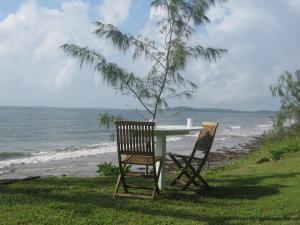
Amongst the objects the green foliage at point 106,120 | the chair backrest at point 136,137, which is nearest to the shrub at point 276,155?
the green foliage at point 106,120

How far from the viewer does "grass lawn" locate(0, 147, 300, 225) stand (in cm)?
584

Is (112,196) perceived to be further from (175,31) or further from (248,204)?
(175,31)

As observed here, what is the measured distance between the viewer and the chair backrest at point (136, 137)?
268 inches

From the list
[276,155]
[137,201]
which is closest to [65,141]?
[276,155]

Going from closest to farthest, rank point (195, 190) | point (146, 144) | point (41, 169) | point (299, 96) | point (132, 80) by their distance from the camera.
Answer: point (146, 144)
point (195, 190)
point (132, 80)
point (41, 169)
point (299, 96)

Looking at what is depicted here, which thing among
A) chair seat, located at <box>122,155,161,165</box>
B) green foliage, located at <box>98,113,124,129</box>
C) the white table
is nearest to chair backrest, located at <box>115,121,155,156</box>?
chair seat, located at <box>122,155,161,165</box>

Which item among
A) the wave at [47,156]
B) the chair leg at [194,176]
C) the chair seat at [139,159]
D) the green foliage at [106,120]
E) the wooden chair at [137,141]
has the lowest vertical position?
the wave at [47,156]

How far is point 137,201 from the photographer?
689 cm

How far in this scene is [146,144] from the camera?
22.5 feet

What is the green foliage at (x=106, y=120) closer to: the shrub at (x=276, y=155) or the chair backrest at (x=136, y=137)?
the chair backrest at (x=136, y=137)

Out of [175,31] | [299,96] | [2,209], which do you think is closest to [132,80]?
[175,31]

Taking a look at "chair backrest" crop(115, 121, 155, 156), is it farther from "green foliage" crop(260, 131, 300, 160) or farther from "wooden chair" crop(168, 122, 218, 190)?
"green foliage" crop(260, 131, 300, 160)

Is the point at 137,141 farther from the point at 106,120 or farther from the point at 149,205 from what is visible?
the point at 106,120

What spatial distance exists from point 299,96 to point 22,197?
18322mm
